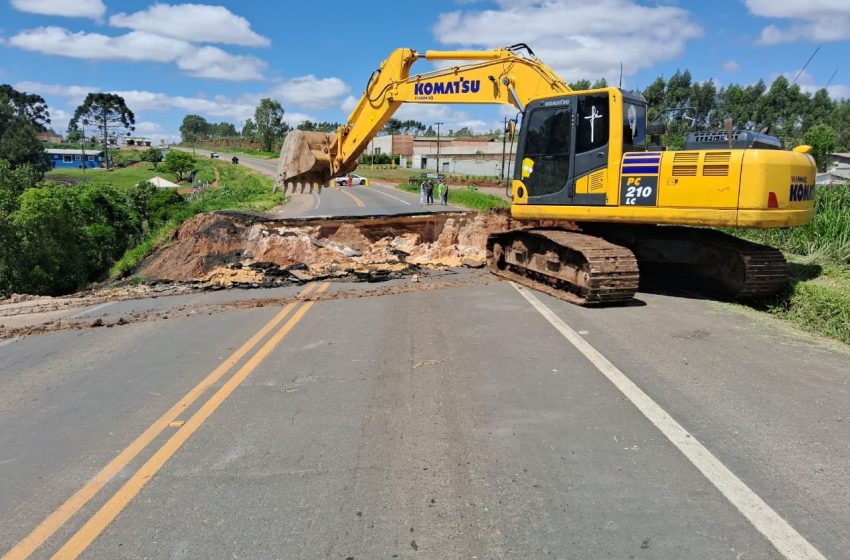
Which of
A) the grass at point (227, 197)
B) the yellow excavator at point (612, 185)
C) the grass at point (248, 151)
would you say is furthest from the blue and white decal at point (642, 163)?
the grass at point (248, 151)

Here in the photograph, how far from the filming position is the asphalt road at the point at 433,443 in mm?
3250

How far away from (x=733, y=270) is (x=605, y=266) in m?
2.15

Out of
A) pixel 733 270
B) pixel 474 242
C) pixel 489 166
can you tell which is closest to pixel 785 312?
pixel 733 270

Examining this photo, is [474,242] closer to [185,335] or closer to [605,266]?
[605,266]

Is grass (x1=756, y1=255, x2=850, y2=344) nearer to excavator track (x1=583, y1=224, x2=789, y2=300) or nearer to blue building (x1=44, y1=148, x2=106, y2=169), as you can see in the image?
excavator track (x1=583, y1=224, x2=789, y2=300)

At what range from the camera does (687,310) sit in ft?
28.9

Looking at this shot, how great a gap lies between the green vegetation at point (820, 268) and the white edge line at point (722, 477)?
357 cm

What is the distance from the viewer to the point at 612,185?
9430mm

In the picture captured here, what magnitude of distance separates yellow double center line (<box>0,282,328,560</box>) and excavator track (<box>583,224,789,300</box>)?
22.0 ft

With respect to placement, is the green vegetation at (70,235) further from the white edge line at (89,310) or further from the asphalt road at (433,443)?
the asphalt road at (433,443)

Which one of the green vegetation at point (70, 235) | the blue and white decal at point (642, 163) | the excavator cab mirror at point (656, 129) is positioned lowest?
the green vegetation at point (70, 235)

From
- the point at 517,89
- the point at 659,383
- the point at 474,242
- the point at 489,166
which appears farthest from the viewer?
the point at 489,166

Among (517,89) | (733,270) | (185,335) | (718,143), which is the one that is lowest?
(185,335)

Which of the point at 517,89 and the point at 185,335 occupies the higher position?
the point at 517,89
